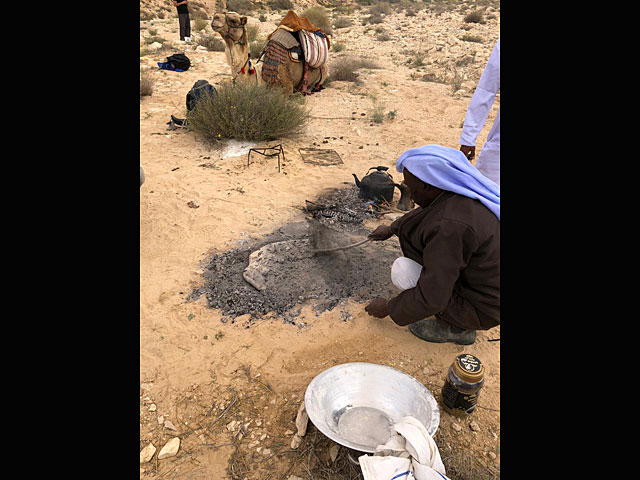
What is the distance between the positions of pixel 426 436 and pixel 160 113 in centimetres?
653

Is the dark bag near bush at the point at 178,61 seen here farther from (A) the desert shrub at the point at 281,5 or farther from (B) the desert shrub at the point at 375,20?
(A) the desert shrub at the point at 281,5

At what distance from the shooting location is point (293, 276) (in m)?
3.03

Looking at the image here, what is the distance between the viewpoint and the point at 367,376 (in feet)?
6.73

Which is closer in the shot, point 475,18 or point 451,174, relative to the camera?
point 451,174

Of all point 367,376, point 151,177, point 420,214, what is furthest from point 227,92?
point 367,376

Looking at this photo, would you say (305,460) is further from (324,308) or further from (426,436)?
(324,308)

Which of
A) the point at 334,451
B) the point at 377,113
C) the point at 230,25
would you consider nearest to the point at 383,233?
the point at 334,451

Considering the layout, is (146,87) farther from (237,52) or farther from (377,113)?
(377,113)

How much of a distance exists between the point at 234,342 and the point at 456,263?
1441 mm

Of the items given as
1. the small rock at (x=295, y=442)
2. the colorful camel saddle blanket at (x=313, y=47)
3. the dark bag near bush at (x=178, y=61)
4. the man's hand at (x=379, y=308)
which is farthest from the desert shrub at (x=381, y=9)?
the small rock at (x=295, y=442)

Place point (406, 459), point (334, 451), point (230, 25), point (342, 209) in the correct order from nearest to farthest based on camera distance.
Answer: point (406, 459), point (334, 451), point (342, 209), point (230, 25)

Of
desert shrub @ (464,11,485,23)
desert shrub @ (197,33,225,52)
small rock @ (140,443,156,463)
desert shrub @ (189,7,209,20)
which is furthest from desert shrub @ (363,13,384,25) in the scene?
small rock @ (140,443,156,463)

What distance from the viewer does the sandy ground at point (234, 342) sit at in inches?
77.4

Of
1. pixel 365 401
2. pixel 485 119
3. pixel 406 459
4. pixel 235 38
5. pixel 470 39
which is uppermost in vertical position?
pixel 485 119
